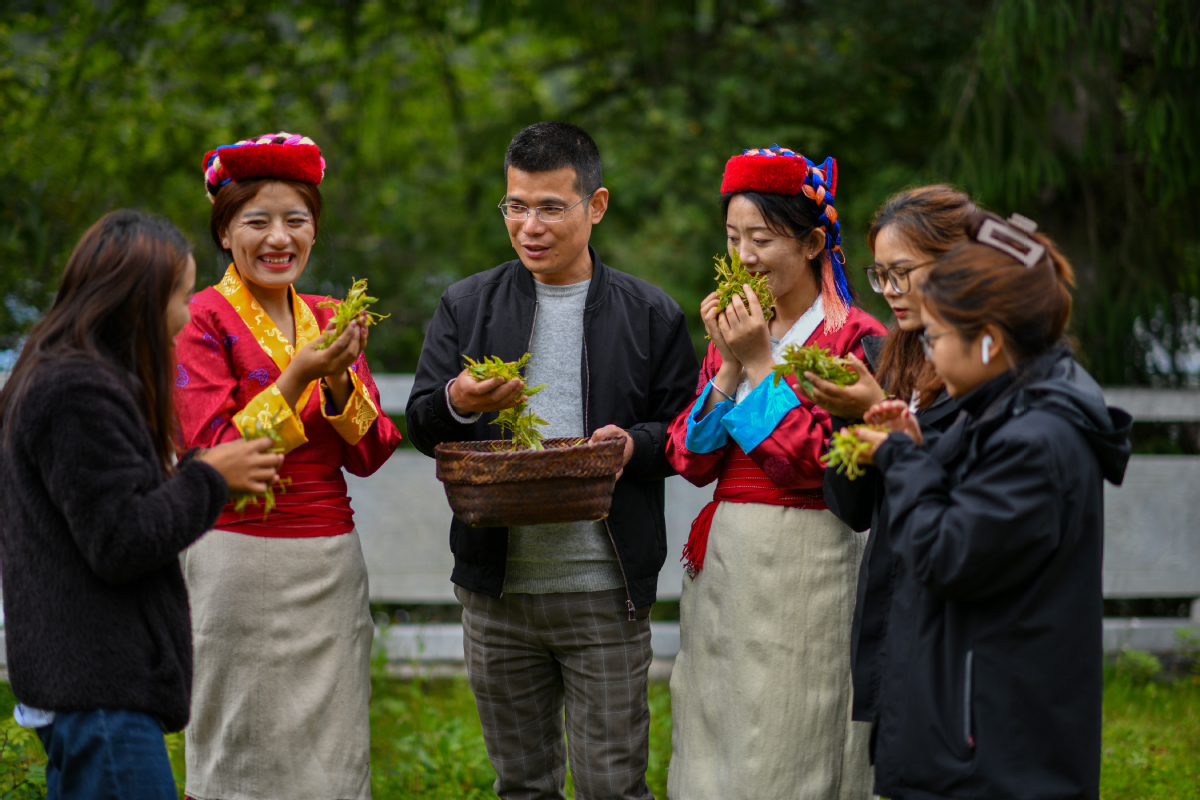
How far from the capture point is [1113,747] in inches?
173

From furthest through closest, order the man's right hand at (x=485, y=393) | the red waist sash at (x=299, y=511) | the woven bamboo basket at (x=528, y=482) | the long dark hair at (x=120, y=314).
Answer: the red waist sash at (x=299, y=511)
the man's right hand at (x=485, y=393)
the woven bamboo basket at (x=528, y=482)
the long dark hair at (x=120, y=314)

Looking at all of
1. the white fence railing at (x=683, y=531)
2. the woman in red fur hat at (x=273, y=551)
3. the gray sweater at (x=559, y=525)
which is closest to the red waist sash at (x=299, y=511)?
the woman in red fur hat at (x=273, y=551)

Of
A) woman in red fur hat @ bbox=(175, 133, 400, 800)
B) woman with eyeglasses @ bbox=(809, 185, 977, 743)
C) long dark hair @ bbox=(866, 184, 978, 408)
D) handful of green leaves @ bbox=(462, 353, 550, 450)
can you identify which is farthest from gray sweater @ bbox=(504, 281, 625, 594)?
long dark hair @ bbox=(866, 184, 978, 408)

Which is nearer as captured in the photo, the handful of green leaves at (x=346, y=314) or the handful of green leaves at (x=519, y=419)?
the handful of green leaves at (x=346, y=314)

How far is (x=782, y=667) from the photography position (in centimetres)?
284

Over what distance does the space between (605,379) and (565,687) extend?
952mm

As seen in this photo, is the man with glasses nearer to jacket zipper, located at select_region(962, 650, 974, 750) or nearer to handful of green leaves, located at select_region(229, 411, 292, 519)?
handful of green leaves, located at select_region(229, 411, 292, 519)

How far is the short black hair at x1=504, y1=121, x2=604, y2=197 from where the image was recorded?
3.10 metres

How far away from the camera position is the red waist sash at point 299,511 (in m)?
2.89

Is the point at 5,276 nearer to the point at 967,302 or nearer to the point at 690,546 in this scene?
the point at 690,546

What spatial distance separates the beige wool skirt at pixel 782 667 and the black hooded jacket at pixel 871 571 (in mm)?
180

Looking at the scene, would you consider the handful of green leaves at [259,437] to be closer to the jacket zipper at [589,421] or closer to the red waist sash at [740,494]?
the jacket zipper at [589,421]

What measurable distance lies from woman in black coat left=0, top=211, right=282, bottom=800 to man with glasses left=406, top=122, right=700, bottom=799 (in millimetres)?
904

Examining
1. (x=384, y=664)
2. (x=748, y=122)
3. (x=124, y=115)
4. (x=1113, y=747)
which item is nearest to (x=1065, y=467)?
(x=1113, y=747)
